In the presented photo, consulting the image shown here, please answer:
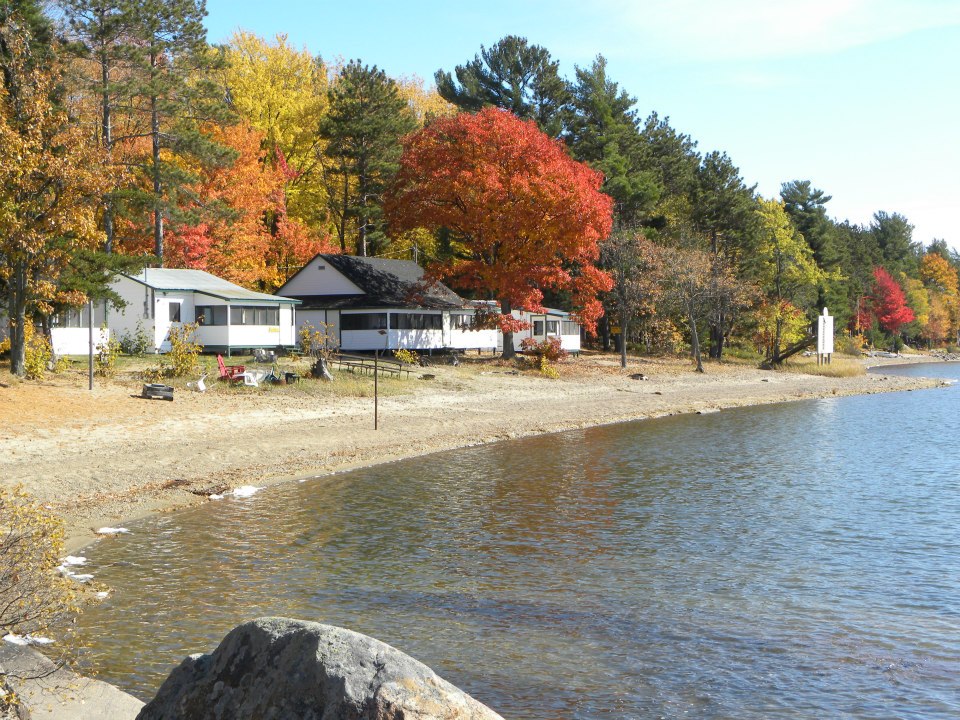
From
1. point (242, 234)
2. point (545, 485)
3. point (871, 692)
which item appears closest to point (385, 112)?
point (242, 234)

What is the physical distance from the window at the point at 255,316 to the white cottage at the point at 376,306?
13.3 ft

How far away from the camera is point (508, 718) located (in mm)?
9094

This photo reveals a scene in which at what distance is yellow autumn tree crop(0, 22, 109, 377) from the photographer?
27.8m

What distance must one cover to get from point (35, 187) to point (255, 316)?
65.8 feet

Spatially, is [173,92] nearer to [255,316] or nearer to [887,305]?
[255,316]

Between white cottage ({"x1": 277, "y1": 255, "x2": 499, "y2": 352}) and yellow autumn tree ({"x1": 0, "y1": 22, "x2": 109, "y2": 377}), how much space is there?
2342cm

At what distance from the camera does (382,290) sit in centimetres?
5566

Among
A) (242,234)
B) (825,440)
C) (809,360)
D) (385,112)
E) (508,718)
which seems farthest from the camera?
(809,360)

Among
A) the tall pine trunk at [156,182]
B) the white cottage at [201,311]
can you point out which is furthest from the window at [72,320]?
the tall pine trunk at [156,182]

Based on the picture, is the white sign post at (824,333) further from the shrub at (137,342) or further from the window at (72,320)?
the window at (72,320)

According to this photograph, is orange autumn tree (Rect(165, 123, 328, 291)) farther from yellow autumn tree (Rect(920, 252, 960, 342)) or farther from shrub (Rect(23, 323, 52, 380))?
yellow autumn tree (Rect(920, 252, 960, 342))

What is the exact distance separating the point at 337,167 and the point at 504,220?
20.9 m

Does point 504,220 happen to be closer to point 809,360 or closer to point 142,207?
point 142,207

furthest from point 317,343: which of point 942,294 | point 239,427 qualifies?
point 942,294
